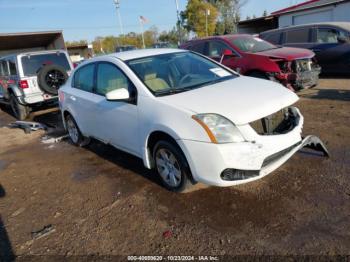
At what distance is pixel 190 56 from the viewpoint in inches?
175

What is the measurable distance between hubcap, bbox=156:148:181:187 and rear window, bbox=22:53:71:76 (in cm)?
627

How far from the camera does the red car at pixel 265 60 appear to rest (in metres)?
6.44

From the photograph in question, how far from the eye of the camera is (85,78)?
4805mm

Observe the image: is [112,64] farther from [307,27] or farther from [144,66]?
[307,27]

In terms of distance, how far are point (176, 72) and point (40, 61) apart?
5.91 meters

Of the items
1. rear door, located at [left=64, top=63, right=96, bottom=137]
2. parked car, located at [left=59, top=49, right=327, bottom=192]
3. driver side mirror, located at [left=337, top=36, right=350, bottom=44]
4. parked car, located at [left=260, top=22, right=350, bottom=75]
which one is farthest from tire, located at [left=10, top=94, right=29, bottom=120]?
driver side mirror, located at [left=337, top=36, right=350, bottom=44]

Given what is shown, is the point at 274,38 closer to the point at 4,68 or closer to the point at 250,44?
the point at 250,44

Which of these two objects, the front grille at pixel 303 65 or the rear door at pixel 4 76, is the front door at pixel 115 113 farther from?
the rear door at pixel 4 76

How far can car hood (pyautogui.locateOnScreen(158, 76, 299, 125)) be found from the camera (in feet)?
9.53

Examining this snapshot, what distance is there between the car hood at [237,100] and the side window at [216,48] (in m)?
4.01

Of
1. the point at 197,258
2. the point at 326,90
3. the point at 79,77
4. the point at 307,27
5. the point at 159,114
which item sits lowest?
the point at 197,258

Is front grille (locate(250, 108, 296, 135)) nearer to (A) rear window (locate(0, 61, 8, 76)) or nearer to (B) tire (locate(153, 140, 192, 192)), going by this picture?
(B) tire (locate(153, 140, 192, 192))

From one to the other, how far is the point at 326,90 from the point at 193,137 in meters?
5.96

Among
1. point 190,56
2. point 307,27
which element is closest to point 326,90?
point 307,27
